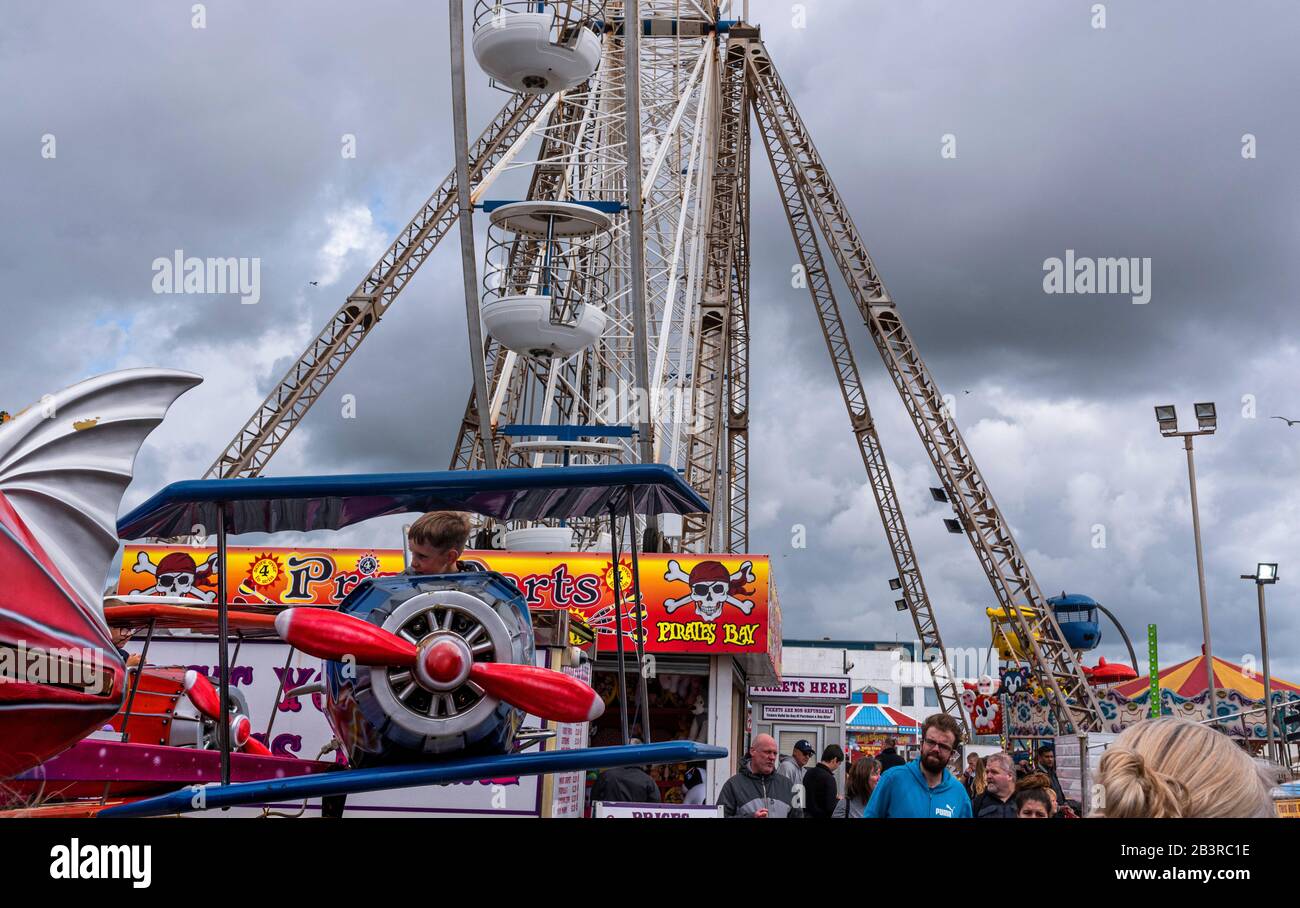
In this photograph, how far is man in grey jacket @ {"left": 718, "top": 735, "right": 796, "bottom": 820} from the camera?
313 inches

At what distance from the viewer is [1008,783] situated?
8.09 m

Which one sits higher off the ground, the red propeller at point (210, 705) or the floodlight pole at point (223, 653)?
the floodlight pole at point (223, 653)

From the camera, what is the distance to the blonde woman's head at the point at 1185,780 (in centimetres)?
205

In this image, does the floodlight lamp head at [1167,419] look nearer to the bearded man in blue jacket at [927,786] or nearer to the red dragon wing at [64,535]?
the bearded man in blue jacket at [927,786]

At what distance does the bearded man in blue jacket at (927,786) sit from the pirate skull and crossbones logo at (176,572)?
11644mm

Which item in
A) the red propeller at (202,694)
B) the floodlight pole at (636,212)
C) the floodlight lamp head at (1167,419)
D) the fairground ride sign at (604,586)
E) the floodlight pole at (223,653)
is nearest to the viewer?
the floodlight pole at (223,653)

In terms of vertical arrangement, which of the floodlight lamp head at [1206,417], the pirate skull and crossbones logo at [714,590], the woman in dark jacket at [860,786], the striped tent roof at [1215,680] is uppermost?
the floodlight lamp head at [1206,417]

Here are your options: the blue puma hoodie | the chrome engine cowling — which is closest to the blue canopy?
the chrome engine cowling

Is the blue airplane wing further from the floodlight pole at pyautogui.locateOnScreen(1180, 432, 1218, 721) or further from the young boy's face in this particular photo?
the floodlight pole at pyautogui.locateOnScreen(1180, 432, 1218, 721)

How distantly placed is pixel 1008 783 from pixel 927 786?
2.59 meters

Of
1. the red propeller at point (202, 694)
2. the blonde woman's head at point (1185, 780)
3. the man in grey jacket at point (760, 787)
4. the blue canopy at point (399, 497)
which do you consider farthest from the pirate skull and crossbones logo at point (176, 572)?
the blonde woman's head at point (1185, 780)
